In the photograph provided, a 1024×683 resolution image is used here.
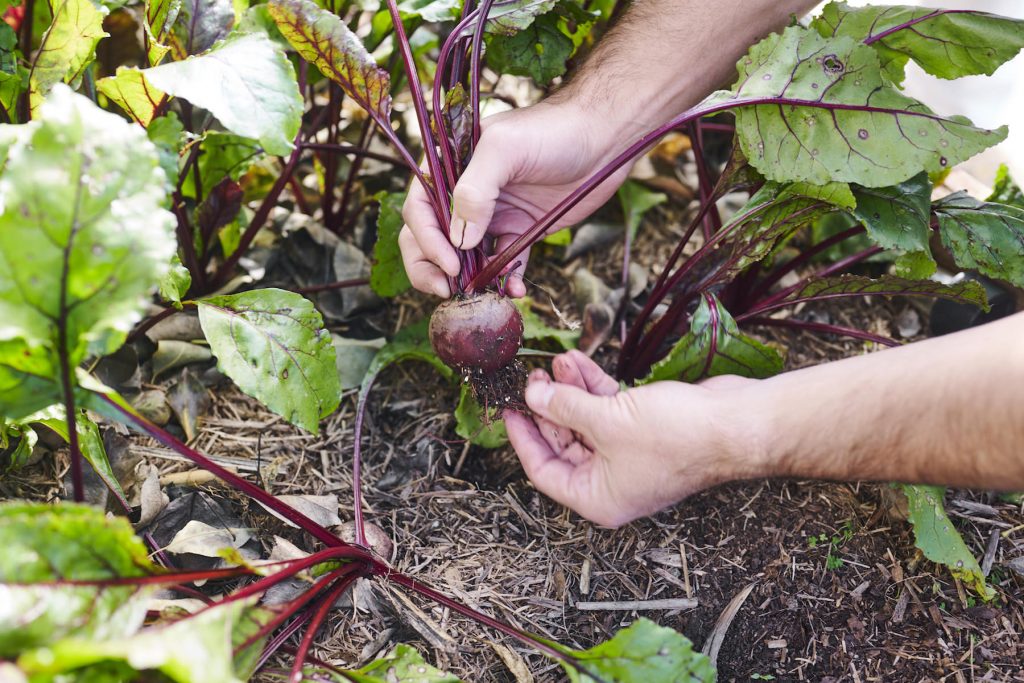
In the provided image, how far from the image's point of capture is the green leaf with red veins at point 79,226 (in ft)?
3.28

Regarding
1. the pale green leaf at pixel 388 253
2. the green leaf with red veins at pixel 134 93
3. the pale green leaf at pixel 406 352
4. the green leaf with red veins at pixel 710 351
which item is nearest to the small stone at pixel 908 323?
the green leaf with red veins at pixel 710 351

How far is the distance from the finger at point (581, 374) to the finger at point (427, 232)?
30 centimetres

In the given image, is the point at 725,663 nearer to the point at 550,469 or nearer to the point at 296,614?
the point at 550,469

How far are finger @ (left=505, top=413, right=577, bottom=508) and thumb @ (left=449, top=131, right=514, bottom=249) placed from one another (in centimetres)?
41

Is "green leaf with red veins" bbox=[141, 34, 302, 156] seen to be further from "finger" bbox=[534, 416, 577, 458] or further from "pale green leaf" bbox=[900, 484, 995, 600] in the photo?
"pale green leaf" bbox=[900, 484, 995, 600]

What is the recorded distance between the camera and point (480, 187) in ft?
4.88

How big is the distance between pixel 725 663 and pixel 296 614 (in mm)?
818

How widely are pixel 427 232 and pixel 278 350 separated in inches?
15.4

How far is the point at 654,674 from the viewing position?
120cm

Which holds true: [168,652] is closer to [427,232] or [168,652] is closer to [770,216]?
[427,232]

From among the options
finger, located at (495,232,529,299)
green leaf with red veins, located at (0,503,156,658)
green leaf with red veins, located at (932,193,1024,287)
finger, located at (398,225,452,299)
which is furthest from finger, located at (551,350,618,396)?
green leaf with red veins, located at (0,503,156,658)

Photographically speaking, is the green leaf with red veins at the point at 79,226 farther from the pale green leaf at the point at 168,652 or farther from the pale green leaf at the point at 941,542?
the pale green leaf at the point at 941,542

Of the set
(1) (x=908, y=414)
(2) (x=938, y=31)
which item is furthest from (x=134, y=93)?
(2) (x=938, y=31)

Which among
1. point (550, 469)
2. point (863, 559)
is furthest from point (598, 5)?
point (863, 559)
